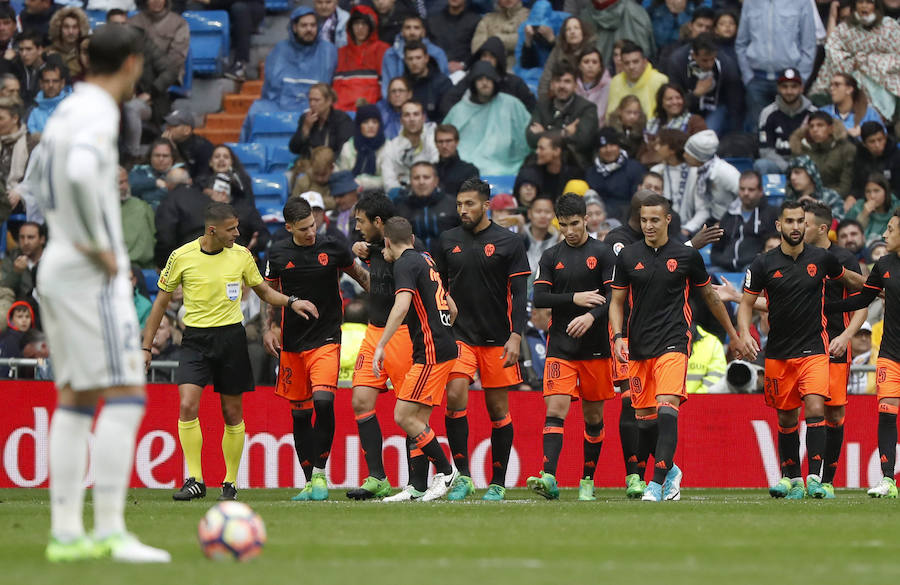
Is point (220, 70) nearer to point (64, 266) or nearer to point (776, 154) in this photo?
point (776, 154)

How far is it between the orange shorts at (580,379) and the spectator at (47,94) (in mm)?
10983

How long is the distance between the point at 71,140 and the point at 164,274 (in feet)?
20.5

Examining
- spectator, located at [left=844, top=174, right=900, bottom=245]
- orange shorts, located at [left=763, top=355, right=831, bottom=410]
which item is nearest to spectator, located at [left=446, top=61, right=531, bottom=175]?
spectator, located at [left=844, top=174, right=900, bottom=245]

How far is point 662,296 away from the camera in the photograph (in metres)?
12.6

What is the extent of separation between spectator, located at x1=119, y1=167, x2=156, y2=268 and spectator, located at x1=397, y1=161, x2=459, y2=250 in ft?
11.2

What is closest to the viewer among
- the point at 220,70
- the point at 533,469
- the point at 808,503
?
the point at 808,503

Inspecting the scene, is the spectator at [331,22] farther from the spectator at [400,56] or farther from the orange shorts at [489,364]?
the orange shorts at [489,364]

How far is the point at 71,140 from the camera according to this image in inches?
281

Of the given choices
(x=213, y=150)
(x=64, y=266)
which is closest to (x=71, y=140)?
(x=64, y=266)

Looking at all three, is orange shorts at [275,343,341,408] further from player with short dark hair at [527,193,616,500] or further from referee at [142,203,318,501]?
player with short dark hair at [527,193,616,500]

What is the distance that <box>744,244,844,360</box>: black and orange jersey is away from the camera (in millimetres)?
13312

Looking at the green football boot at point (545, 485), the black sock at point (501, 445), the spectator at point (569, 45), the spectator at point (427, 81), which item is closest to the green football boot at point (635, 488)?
the green football boot at point (545, 485)

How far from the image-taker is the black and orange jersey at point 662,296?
494 inches

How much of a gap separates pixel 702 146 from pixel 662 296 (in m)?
6.39
